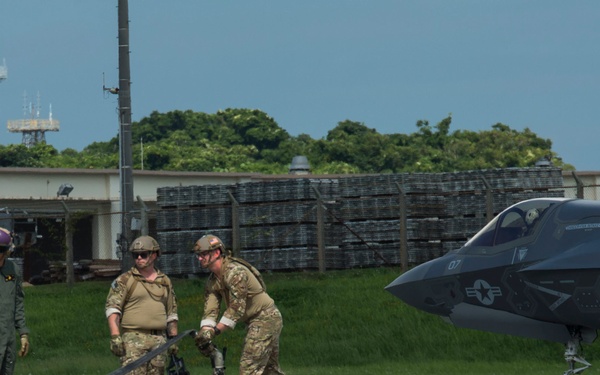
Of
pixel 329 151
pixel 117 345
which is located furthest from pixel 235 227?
pixel 329 151

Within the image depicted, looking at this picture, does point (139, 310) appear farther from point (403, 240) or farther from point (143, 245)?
point (403, 240)

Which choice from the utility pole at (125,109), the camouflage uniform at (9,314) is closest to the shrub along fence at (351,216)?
the utility pole at (125,109)

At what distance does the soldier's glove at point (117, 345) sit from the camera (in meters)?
13.3

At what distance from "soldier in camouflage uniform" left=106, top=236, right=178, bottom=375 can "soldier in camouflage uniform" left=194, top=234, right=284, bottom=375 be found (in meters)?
0.49

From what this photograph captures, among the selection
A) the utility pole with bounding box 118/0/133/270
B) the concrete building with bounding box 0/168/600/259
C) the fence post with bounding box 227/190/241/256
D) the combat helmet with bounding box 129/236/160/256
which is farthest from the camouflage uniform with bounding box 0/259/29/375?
the concrete building with bounding box 0/168/600/259

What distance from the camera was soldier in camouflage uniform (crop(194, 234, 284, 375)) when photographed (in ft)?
44.3

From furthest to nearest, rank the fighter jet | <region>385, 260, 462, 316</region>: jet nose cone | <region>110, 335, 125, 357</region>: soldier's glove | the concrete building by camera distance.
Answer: the concrete building → <region>385, 260, 462, 316</region>: jet nose cone → the fighter jet → <region>110, 335, 125, 357</region>: soldier's glove

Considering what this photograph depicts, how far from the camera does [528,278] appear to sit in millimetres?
16203

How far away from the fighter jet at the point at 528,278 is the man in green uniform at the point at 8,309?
219 inches

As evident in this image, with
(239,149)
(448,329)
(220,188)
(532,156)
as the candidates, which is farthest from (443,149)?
(448,329)

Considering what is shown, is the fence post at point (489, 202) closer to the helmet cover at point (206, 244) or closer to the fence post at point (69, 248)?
the fence post at point (69, 248)

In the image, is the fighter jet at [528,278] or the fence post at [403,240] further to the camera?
the fence post at [403,240]

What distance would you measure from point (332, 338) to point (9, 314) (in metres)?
12.6

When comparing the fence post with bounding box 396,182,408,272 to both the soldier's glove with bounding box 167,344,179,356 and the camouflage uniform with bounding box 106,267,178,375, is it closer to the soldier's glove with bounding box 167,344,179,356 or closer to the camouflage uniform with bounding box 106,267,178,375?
the camouflage uniform with bounding box 106,267,178,375
